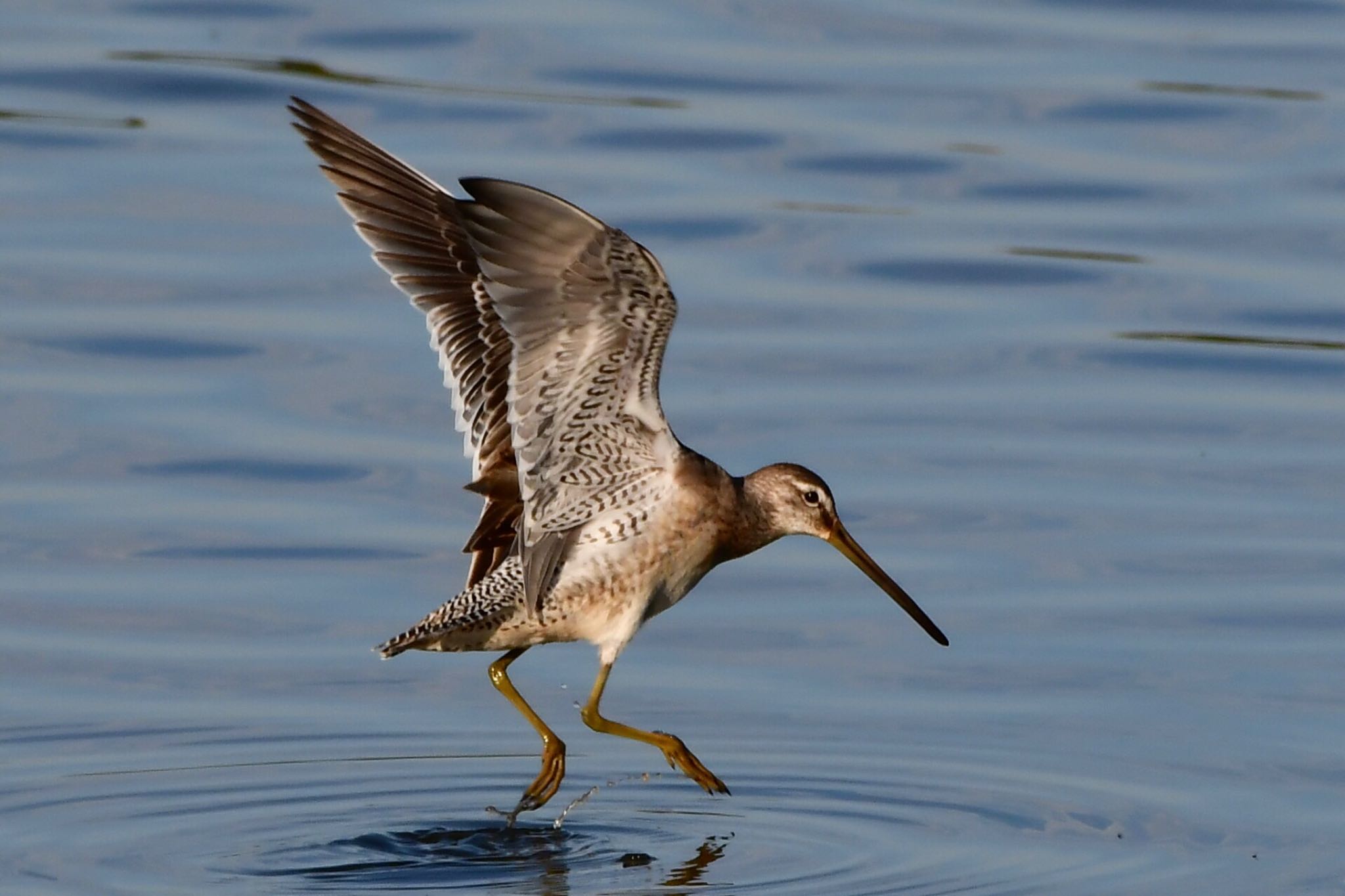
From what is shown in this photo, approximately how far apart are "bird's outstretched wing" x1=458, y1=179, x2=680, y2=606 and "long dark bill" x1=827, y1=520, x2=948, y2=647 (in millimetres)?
809

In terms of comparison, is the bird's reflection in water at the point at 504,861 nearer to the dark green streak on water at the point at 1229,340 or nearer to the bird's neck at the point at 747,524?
the bird's neck at the point at 747,524

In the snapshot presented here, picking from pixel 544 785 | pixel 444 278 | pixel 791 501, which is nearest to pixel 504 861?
pixel 544 785

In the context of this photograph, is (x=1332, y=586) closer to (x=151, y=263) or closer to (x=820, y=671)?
(x=820, y=671)

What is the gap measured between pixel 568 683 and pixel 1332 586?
2638 millimetres

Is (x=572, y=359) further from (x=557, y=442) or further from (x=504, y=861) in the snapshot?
(x=504, y=861)

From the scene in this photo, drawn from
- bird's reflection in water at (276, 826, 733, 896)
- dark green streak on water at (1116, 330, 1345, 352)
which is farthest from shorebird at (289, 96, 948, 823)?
dark green streak on water at (1116, 330, 1345, 352)

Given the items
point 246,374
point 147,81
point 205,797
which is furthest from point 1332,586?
point 147,81

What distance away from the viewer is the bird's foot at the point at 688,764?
757 cm

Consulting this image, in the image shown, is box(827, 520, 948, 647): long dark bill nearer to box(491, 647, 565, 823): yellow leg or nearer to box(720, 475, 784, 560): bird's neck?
box(720, 475, 784, 560): bird's neck

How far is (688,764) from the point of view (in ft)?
24.8

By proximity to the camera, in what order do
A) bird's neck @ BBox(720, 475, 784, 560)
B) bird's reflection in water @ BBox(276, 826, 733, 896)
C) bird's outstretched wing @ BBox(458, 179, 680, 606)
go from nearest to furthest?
1. bird's outstretched wing @ BBox(458, 179, 680, 606)
2. bird's reflection in water @ BBox(276, 826, 733, 896)
3. bird's neck @ BBox(720, 475, 784, 560)

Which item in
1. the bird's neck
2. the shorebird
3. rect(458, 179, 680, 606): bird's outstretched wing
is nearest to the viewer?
rect(458, 179, 680, 606): bird's outstretched wing

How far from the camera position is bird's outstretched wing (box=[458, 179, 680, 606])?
21.9 feet

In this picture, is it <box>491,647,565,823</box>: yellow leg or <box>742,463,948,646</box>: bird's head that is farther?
<box>742,463,948,646</box>: bird's head
